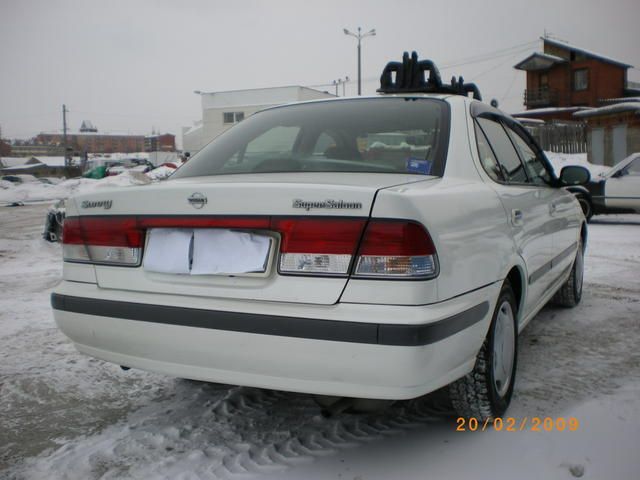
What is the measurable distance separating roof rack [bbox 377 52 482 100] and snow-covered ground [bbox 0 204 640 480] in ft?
6.64

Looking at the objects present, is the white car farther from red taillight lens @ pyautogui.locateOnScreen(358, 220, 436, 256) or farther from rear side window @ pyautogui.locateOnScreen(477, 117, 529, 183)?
rear side window @ pyautogui.locateOnScreen(477, 117, 529, 183)

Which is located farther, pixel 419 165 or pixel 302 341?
pixel 419 165

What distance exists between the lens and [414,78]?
17.2 feet

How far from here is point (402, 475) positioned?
225cm

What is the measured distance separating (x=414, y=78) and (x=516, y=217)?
2795 millimetres

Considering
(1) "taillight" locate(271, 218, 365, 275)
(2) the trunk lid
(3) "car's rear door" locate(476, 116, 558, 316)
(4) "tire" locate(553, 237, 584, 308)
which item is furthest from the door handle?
(4) "tire" locate(553, 237, 584, 308)

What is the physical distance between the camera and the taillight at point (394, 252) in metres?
1.94

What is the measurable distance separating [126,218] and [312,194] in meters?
0.83

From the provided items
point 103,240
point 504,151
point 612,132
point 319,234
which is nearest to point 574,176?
point 504,151

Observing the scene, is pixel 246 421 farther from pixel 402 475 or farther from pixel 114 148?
pixel 114 148

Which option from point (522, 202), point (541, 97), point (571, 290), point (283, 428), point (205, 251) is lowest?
point (283, 428)

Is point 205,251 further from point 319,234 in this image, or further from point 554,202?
point 554,202

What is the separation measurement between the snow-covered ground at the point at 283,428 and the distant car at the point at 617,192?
8668 millimetres

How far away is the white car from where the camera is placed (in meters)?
1.95
